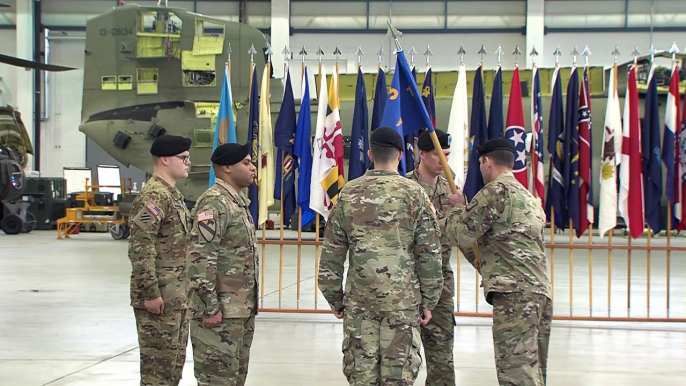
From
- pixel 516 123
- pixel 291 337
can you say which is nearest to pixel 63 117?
pixel 291 337

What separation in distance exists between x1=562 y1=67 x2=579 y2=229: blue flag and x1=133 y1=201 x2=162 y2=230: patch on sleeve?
4670 millimetres

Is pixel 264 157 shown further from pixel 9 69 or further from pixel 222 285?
pixel 9 69

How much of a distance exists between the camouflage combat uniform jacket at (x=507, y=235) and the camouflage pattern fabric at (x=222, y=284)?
4.26 ft

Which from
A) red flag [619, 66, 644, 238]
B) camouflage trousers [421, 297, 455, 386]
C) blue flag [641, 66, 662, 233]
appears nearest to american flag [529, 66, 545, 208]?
red flag [619, 66, 644, 238]

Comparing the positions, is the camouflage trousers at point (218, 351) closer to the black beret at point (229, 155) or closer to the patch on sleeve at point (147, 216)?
the patch on sleeve at point (147, 216)

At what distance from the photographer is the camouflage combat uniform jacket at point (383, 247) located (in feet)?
11.8

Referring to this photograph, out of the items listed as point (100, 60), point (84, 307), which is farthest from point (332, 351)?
point (100, 60)

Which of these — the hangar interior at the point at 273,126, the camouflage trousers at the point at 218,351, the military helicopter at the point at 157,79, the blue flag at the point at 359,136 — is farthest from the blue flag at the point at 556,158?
the military helicopter at the point at 157,79

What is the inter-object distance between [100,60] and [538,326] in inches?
498

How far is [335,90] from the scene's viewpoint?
7.55 metres

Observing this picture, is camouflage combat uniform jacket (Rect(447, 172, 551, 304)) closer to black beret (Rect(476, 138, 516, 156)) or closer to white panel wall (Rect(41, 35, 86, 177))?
black beret (Rect(476, 138, 516, 156))

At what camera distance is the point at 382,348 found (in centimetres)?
354

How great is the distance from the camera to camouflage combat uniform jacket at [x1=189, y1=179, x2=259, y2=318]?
3945mm

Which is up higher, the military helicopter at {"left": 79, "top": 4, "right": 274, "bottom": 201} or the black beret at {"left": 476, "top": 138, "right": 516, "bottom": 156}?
the military helicopter at {"left": 79, "top": 4, "right": 274, "bottom": 201}
